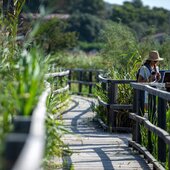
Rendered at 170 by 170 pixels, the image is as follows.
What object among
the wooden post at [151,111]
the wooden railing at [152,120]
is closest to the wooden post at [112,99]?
the wooden railing at [152,120]

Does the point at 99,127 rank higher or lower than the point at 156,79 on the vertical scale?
lower

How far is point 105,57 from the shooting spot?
761 inches

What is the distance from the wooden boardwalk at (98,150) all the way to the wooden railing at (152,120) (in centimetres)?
18

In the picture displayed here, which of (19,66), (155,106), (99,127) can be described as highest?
(19,66)

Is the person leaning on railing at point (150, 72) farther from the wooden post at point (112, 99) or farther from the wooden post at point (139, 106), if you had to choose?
the wooden post at point (112, 99)

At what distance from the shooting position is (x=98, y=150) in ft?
32.9

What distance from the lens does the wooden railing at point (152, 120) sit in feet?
25.7

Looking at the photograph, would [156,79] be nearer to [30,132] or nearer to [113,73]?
[113,73]

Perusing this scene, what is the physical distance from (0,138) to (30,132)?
1.27m

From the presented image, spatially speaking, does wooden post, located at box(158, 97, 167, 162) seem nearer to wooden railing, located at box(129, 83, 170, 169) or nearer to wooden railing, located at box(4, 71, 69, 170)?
wooden railing, located at box(129, 83, 170, 169)

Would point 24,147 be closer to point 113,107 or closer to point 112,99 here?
point 113,107

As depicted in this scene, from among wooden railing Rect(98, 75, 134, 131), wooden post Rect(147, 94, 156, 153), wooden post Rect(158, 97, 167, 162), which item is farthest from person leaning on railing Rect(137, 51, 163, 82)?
wooden post Rect(158, 97, 167, 162)

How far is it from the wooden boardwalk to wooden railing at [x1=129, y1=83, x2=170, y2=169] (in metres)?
0.18

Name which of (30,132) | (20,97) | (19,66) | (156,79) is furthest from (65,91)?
(30,132)
